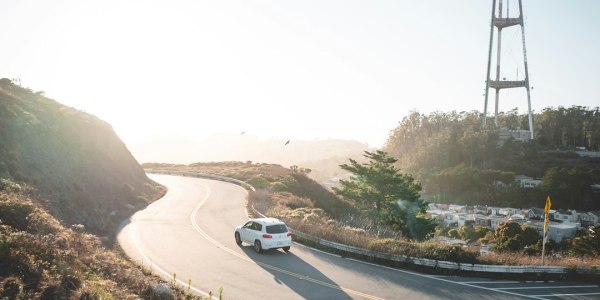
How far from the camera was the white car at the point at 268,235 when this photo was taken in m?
19.9

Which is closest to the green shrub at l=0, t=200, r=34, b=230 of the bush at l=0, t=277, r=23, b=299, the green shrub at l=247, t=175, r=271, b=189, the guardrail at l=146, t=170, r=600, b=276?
the bush at l=0, t=277, r=23, b=299

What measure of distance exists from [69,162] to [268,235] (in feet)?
65.6

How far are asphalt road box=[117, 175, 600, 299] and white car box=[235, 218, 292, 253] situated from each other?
473 millimetres

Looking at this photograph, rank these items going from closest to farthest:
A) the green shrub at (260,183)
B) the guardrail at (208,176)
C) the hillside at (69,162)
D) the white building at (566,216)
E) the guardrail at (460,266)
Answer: the guardrail at (460,266) < the hillside at (69,162) < the green shrub at (260,183) < the guardrail at (208,176) < the white building at (566,216)

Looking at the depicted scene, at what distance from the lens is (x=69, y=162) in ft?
100

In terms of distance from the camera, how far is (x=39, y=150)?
93.5ft

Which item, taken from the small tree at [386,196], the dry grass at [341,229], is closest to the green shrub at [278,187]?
the dry grass at [341,229]

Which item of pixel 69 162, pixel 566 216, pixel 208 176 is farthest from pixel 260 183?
pixel 566 216

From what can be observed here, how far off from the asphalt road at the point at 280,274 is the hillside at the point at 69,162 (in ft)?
12.3

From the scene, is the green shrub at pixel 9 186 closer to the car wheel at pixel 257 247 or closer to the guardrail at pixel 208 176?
the car wheel at pixel 257 247

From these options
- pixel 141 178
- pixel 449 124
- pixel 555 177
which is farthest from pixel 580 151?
pixel 141 178

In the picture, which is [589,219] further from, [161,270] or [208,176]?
[161,270]

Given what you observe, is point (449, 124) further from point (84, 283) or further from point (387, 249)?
point (84, 283)

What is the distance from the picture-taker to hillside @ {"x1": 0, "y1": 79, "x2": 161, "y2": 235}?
80.9 ft
